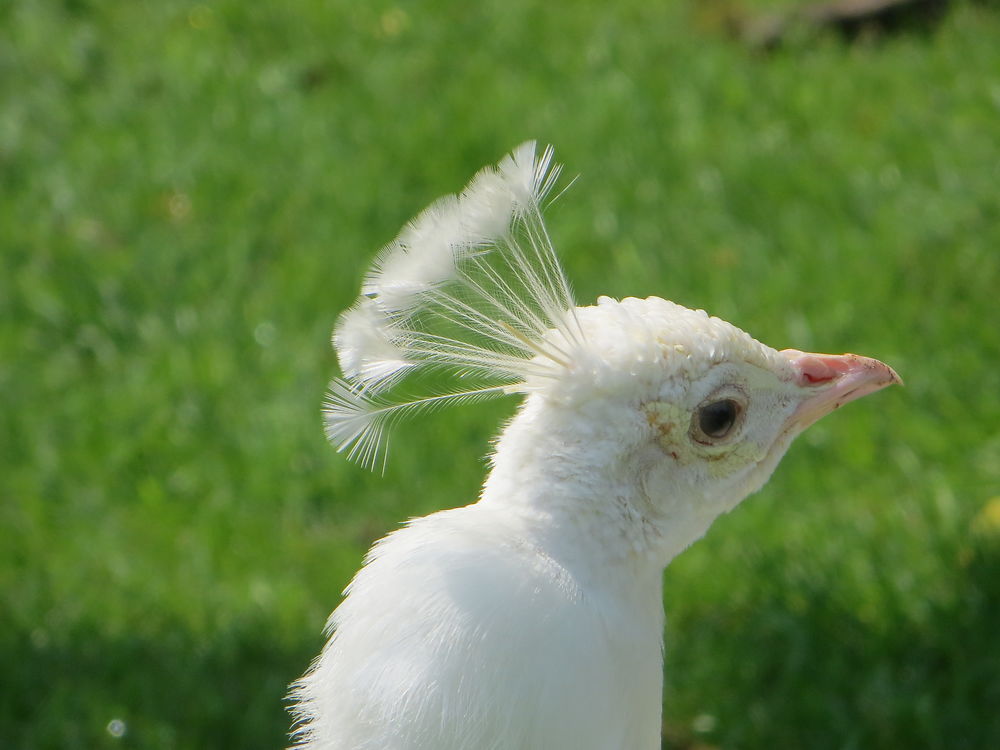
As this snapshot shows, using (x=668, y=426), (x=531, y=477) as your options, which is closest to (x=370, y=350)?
(x=531, y=477)

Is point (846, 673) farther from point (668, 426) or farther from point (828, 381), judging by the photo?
point (668, 426)

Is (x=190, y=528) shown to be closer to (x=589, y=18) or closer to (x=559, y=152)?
(x=559, y=152)

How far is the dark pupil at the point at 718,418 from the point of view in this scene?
7.45ft

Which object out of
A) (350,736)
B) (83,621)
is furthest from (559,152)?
(350,736)

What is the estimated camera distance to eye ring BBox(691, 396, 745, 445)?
2266 millimetres

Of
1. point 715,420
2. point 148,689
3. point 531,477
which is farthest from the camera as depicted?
point 148,689

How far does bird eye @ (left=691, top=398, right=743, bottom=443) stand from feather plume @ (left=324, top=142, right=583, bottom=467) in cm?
25

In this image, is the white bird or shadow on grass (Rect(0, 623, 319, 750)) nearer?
the white bird

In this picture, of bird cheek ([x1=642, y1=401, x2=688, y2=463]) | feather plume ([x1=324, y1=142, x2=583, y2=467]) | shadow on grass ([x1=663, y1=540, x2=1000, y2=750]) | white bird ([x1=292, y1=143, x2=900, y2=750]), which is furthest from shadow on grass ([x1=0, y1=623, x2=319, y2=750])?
bird cheek ([x1=642, y1=401, x2=688, y2=463])

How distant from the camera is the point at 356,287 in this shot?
5418 millimetres

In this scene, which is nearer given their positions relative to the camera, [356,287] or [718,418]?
[718,418]

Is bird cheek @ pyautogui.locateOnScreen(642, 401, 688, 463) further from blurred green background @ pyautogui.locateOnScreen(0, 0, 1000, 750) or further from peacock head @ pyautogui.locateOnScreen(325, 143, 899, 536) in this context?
blurred green background @ pyautogui.locateOnScreen(0, 0, 1000, 750)

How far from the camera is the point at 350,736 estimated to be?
78.7 inches

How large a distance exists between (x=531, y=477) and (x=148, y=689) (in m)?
2.15
